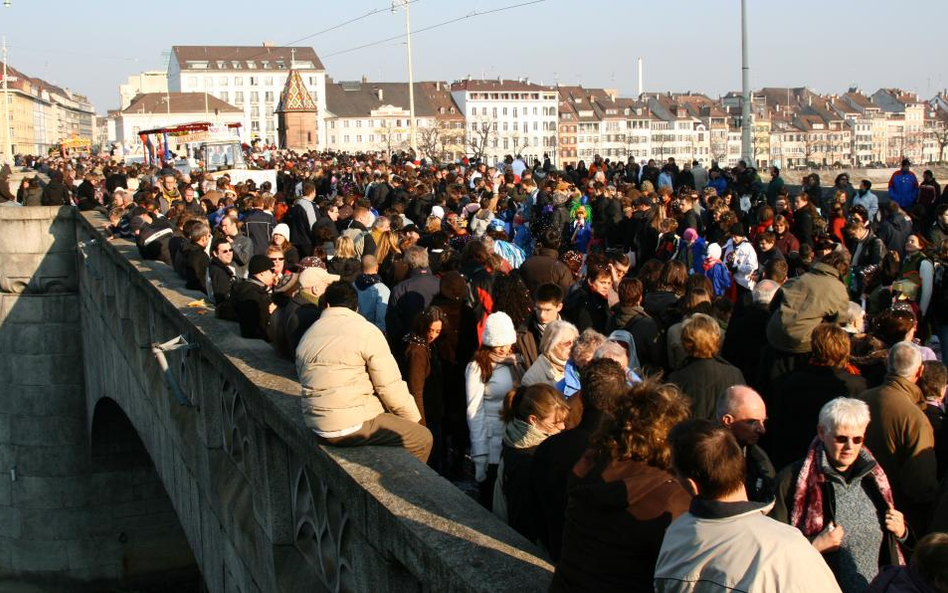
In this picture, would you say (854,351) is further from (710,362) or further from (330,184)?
(330,184)

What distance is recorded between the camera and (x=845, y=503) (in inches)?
178

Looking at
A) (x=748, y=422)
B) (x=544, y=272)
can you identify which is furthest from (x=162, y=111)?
(x=748, y=422)

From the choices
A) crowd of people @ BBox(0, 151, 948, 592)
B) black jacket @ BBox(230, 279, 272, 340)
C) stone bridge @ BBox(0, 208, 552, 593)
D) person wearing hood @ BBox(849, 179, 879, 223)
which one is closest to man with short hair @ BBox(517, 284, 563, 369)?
crowd of people @ BBox(0, 151, 948, 592)

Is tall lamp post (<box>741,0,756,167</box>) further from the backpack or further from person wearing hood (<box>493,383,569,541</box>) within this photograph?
person wearing hood (<box>493,383,569,541</box>)

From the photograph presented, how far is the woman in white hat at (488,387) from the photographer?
661cm

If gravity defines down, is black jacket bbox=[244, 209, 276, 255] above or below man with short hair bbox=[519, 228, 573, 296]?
above

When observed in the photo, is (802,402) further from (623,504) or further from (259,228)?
(259,228)

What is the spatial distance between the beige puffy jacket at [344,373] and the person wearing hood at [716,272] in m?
5.60

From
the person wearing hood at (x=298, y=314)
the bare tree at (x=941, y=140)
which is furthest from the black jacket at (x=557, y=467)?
the bare tree at (x=941, y=140)

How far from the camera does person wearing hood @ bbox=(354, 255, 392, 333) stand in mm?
9328

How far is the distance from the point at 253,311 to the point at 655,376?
446cm

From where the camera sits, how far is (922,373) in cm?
584

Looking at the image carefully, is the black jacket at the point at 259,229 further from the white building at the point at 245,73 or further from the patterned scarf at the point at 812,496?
the white building at the point at 245,73

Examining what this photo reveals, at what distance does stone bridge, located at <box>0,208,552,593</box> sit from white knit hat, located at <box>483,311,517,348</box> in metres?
1.15
